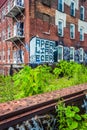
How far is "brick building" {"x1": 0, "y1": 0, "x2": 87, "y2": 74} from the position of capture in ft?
70.3

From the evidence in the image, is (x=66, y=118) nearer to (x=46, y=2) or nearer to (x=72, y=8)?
(x=46, y=2)

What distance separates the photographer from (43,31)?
2262cm

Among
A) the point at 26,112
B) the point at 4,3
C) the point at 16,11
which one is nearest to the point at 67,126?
the point at 26,112

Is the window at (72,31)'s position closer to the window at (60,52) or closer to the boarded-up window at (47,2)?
the window at (60,52)

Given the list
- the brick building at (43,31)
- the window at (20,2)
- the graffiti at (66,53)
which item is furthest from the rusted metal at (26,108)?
the graffiti at (66,53)

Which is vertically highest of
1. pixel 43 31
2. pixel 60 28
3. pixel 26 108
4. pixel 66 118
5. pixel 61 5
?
pixel 61 5

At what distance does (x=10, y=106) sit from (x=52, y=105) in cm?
63

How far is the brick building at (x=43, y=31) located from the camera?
70.3 feet

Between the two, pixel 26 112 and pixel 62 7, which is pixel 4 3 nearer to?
pixel 62 7

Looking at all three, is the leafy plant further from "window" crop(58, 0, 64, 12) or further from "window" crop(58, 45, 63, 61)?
"window" crop(58, 0, 64, 12)

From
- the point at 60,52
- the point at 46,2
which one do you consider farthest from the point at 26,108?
the point at 60,52

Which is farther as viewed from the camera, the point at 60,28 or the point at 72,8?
the point at 72,8

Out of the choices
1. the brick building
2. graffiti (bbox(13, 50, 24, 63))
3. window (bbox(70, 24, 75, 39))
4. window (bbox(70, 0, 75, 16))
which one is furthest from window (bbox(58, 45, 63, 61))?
window (bbox(70, 0, 75, 16))

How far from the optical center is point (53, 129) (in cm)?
315
